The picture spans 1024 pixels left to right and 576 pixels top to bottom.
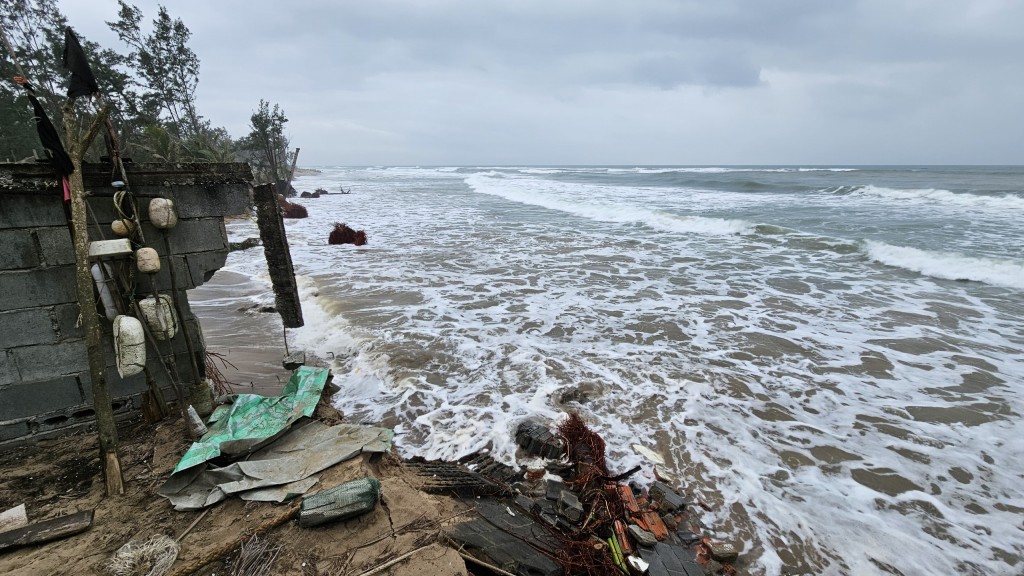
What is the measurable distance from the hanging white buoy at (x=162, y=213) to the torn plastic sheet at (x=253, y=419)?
5.99 ft

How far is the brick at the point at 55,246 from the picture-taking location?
3.79 m

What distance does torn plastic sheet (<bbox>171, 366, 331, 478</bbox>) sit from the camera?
3.65 m

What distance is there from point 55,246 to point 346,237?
12.6m

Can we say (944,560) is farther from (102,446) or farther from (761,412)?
(102,446)

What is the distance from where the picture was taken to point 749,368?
22.2ft

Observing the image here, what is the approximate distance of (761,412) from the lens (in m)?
5.70

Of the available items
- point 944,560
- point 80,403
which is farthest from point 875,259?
point 80,403

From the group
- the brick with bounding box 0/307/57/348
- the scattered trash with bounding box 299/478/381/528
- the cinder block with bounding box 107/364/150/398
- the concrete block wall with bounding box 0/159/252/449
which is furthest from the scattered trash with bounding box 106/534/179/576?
the brick with bounding box 0/307/57/348

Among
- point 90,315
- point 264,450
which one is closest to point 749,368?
point 264,450

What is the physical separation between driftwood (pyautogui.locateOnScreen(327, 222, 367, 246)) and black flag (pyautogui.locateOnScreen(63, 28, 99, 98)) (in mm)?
12571

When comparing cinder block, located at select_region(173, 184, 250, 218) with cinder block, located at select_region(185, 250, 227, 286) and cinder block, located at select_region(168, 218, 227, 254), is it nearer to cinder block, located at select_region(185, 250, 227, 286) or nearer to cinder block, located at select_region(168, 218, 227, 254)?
cinder block, located at select_region(168, 218, 227, 254)

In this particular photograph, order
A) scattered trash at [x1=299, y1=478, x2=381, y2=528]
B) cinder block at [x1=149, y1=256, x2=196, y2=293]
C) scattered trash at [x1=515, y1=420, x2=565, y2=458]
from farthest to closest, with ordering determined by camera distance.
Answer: scattered trash at [x1=515, y1=420, x2=565, y2=458] < cinder block at [x1=149, y1=256, x2=196, y2=293] < scattered trash at [x1=299, y1=478, x2=381, y2=528]

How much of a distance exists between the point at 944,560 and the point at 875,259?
13089mm

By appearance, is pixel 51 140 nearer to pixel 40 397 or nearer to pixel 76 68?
pixel 76 68
